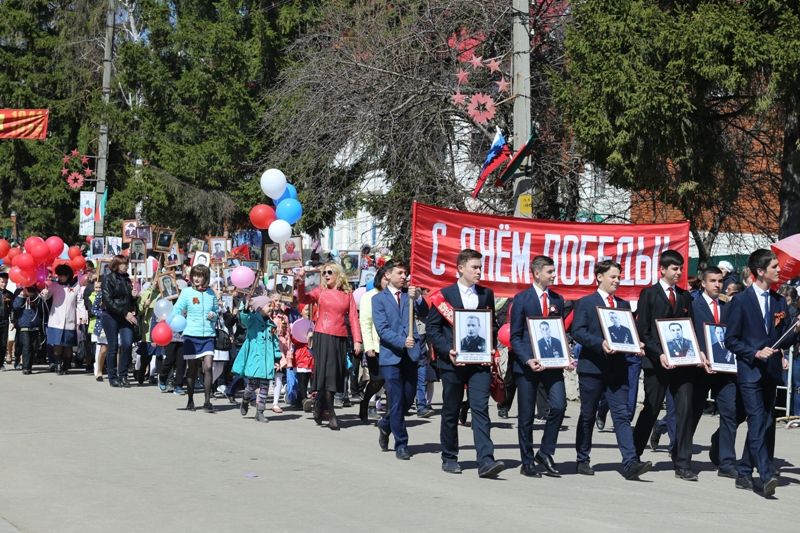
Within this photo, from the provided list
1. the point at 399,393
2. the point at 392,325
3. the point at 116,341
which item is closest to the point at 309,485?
the point at 399,393

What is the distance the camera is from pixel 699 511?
350 inches

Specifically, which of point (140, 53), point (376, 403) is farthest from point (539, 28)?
point (140, 53)

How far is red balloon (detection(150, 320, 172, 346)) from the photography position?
1630 cm

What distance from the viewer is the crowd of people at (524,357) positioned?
32.9 ft

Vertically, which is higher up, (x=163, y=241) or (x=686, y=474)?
(x=163, y=241)

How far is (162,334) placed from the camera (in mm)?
16312

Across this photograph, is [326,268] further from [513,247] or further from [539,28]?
[539,28]

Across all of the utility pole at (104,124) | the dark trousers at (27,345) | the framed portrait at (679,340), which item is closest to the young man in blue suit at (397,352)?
the framed portrait at (679,340)

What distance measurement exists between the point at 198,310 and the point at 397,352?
13.6 ft

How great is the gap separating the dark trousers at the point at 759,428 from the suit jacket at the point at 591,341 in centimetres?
106

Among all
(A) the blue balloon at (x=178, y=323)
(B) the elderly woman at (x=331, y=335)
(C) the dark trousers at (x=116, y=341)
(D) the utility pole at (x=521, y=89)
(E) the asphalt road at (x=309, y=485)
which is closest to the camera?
(E) the asphalt road at (x=309, y=485)

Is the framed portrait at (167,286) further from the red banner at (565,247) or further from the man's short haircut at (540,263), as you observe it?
the man's short haircut at (540,263)

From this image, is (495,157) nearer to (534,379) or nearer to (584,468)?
(534,379)

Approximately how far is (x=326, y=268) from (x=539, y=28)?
9.10 m
